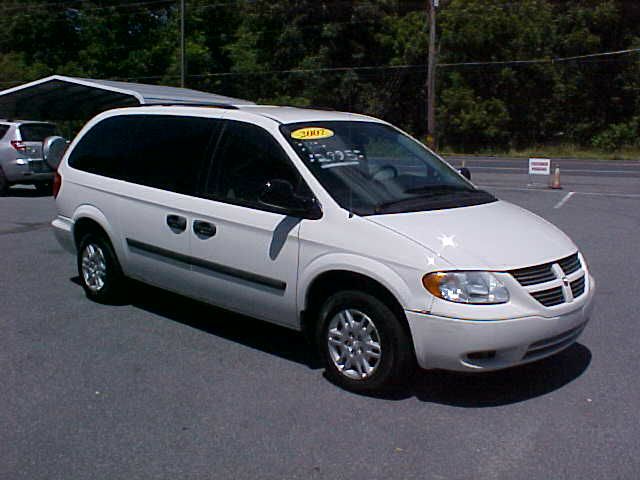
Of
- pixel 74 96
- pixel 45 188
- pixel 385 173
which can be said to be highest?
pixel 74 96

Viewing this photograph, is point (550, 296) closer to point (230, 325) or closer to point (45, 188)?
point (230, 325)

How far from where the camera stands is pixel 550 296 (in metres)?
4.89

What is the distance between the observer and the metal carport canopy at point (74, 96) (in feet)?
52.4

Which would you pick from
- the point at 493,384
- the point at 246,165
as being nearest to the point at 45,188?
→ the point at 246,165

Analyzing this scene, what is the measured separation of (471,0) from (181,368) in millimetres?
44154

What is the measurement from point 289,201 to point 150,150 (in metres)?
1.87

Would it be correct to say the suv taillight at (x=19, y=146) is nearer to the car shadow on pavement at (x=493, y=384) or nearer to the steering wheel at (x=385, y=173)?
the steering wheel at (x=385, y=173)

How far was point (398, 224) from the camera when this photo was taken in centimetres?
500

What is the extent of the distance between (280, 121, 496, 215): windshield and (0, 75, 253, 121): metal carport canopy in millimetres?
8956

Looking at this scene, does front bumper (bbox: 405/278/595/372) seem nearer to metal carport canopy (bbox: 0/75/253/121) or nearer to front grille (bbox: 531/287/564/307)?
front grille (bbox: 531/287/564/307)

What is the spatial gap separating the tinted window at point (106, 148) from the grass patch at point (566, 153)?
37902 mm

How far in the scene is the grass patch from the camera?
42.0 meters

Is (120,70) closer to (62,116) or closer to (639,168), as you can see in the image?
(62,116)

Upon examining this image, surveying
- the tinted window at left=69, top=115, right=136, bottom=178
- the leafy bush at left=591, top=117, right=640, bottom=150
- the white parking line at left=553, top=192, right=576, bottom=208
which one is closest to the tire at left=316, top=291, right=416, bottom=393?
the tinted window at left=69, top=115, right=136, bottom=178
